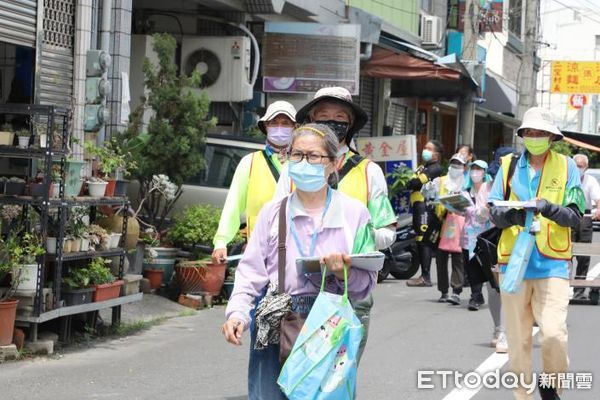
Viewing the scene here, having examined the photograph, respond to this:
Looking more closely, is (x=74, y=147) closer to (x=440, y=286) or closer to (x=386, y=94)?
(x=440, y=286)

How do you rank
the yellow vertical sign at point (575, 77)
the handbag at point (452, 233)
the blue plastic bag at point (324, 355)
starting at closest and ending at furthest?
the blue plastic bag at point (324, 355)
the handbag at point (452, 233)
the yellow vertical sign at point (575, 77)

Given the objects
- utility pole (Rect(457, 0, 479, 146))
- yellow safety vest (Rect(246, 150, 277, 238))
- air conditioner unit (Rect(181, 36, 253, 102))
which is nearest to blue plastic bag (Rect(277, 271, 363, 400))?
yellow safety vest (Rect(246, 150, 277, 238))

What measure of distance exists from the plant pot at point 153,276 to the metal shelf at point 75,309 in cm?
186

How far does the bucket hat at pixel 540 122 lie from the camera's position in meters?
7.34

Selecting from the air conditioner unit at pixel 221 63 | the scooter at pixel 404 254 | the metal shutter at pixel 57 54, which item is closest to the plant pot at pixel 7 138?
the metal shutter at pixel 57 54

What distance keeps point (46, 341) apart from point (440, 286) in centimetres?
589

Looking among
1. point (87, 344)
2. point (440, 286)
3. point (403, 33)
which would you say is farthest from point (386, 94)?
point (87, 344)

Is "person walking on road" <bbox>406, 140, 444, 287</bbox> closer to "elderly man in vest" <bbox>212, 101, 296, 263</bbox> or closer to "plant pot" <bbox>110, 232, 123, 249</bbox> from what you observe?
"plant pot" <bbox>110, 232, 123, 249</bbox>

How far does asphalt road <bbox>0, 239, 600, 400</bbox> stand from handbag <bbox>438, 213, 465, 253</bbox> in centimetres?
113

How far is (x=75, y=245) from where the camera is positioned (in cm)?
1043

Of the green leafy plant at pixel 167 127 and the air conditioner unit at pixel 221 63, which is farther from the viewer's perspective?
the air conditioner unit at pixel 221 63

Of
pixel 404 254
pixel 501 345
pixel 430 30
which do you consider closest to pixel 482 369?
pixel 501 345

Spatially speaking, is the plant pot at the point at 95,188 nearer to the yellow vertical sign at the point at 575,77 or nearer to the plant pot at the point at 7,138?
the plant pot at the point at 7,138

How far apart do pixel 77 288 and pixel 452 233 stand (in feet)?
17.8
